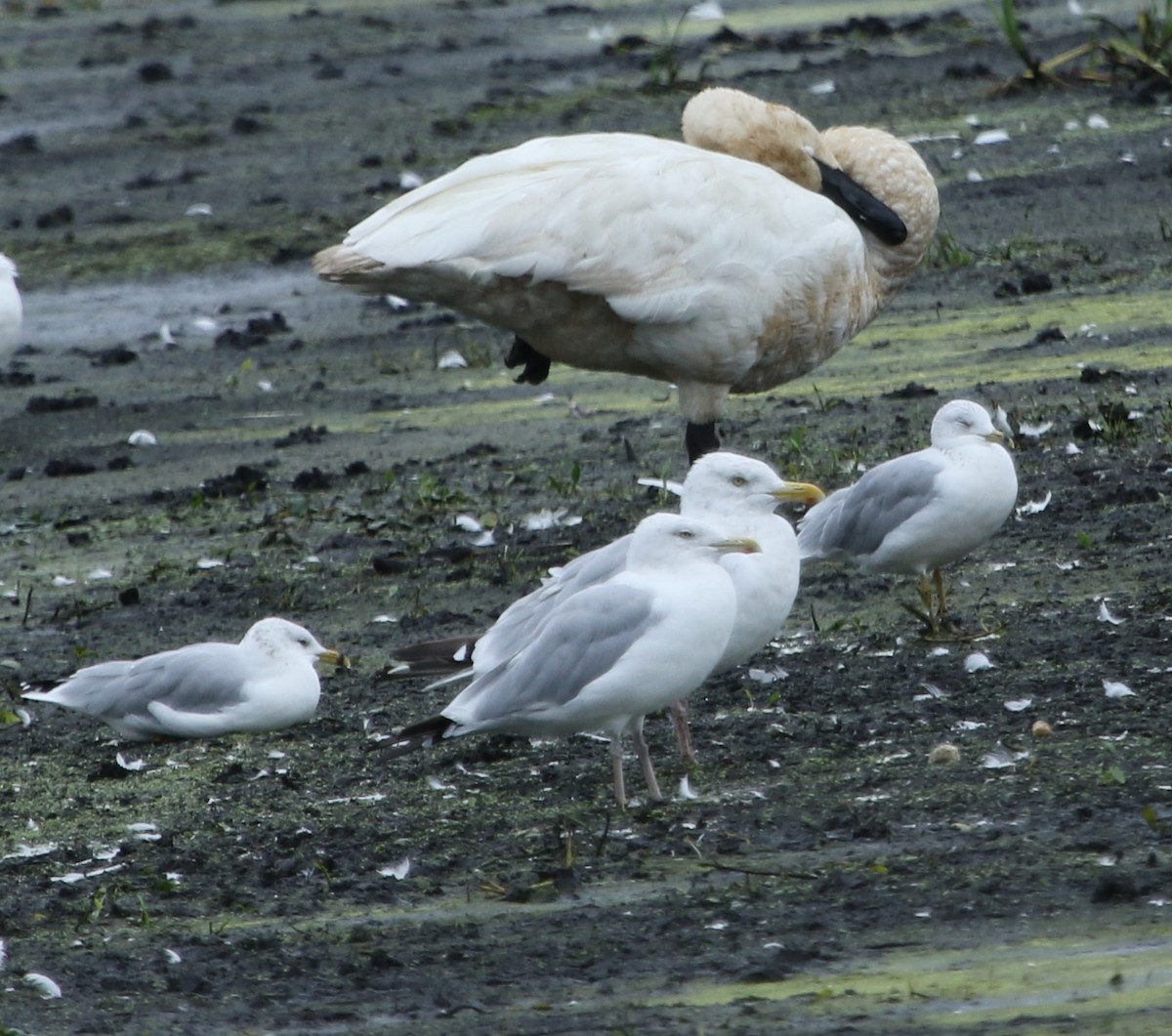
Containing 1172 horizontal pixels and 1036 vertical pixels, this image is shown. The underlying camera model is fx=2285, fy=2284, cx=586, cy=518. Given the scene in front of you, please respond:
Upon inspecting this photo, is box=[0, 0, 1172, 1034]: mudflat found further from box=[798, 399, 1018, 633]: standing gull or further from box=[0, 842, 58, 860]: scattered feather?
box=[798, 399, 1018, 633]: standing gull

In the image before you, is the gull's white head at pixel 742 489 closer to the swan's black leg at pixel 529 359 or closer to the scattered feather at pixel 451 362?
the swan's black leg at pixel 529 359

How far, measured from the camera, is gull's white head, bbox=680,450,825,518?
626 cm

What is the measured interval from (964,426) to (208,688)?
7.88 feet

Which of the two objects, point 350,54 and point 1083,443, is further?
point 350,54

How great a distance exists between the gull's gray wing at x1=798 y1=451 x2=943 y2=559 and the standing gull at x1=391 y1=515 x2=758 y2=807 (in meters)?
1.25

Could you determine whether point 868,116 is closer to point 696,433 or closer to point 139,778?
point 696,433

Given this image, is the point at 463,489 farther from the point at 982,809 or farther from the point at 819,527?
the point at 982,809

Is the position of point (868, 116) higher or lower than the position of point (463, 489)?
higher

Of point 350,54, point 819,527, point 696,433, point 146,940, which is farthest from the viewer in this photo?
point 350,54

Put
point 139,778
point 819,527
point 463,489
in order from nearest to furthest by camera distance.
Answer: point 139,778
point 819,527
point 463,489

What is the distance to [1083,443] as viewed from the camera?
28.2 feet

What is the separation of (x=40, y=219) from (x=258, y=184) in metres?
1.47

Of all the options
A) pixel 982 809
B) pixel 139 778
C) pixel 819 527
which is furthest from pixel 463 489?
pixel 982 809

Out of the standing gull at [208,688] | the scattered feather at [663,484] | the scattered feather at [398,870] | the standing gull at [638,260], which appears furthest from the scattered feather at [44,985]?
the scattered feather at [663,484]
